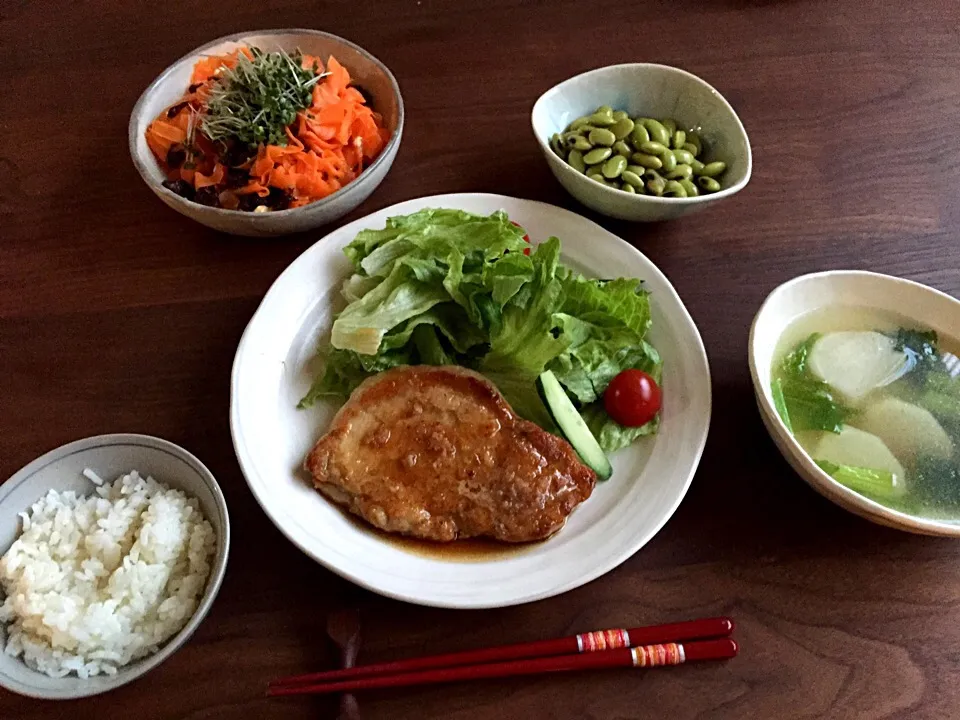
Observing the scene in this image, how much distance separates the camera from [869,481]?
1.83 metres

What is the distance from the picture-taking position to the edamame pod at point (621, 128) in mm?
2303

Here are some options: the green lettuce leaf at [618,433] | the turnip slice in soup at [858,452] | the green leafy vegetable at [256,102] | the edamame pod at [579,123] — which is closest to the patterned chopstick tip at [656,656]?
the green lettuce leaf at [618,433]

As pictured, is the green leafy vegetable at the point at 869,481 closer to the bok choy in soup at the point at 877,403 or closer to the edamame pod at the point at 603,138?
the bok choy in soup at the point at 877,403

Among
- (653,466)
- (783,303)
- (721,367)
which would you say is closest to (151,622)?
(653,466)

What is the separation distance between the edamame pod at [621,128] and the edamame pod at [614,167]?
11 centimetres

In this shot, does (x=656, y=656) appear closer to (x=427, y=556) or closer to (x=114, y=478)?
(x=427, y=556)

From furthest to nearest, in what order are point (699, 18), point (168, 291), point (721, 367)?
1. point (699, 18)
2. point (168, 291)
3. point (721, 367)

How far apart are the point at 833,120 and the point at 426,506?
2.09 m

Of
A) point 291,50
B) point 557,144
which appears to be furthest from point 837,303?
point 291,50

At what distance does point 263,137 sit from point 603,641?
1.75 metres

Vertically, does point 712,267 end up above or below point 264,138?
below

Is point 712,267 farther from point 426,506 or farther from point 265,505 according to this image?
point 265,505

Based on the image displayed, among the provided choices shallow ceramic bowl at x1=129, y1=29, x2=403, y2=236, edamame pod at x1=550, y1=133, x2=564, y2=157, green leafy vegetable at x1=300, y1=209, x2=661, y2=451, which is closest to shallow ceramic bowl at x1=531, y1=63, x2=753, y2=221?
edamame pod at x1=550, y1=133, x2=564, y2=157

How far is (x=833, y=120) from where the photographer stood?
265cm
